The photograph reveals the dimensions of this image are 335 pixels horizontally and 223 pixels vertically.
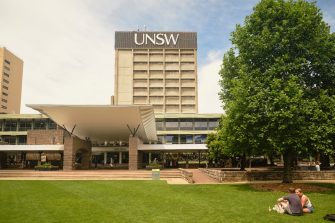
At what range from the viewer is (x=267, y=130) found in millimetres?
20578

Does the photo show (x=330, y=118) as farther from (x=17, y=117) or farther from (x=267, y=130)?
(x=17, y=117)

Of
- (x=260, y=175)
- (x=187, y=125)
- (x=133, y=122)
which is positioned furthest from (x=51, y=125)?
(x=260, y=175)

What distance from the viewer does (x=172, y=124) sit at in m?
80.8

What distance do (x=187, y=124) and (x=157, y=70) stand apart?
33120mm

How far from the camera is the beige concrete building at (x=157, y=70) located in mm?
106938

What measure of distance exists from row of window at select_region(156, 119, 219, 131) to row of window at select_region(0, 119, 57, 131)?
88.6ft

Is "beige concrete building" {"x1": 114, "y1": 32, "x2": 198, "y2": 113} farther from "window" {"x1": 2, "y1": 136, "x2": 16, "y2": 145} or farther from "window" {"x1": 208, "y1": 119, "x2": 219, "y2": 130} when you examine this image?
"window" {"x1": 2, "y1": 136, "x2": 16, "y2": 145}

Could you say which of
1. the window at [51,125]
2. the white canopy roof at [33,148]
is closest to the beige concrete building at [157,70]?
the window at [51,125]

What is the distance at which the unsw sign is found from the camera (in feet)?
355

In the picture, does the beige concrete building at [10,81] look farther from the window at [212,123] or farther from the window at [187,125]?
the window at [212,123]

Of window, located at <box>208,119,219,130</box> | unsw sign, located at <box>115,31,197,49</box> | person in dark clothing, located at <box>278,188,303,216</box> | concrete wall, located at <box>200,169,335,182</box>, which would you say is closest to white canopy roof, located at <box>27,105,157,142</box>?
concrete wall, located at <box>200,169,335,182</box>

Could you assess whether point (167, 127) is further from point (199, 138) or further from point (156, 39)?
point (156, 39)

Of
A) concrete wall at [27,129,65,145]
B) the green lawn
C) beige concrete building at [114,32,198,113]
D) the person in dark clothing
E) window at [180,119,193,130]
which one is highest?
beige concrete building at [114,32,198,113]

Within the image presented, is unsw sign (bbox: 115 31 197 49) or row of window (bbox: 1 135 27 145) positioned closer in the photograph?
row of window (bbox: 1 135 27 145)
